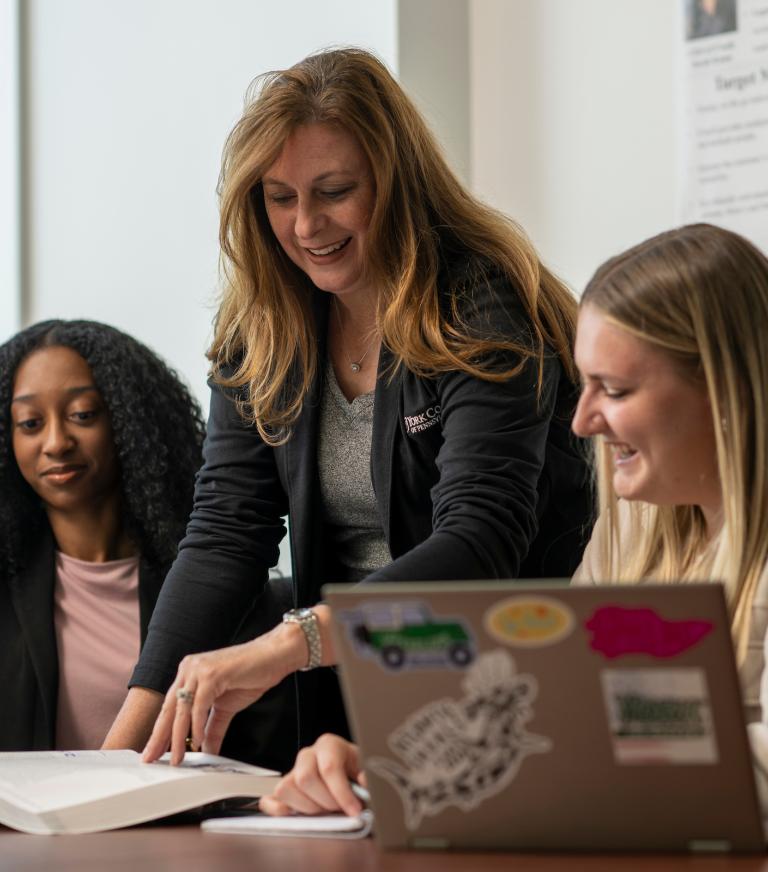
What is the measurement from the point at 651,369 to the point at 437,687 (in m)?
0.52

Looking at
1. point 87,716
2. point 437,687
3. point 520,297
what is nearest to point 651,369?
point 520,297

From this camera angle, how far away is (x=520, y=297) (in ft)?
5.61

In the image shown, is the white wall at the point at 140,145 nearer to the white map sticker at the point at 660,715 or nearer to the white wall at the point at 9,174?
the white wall at the point at 9,174

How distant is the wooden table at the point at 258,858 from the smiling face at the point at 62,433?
1168 millimetres

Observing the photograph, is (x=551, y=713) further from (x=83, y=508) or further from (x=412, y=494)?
(x=83, y=508)

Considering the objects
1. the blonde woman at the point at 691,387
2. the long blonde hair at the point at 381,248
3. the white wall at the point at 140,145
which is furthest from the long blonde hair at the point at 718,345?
the white wall at the point at 140,145

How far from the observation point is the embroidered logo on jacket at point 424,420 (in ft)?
5.60

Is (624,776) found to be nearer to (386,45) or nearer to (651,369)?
(651,369)

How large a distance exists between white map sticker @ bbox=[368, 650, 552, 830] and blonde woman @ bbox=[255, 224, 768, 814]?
1.34ft

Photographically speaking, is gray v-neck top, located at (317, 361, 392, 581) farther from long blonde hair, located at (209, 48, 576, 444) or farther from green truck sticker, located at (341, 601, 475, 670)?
green truck sticker, located at (341, 601, 475, 670)

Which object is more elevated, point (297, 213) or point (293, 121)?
point (293, 121)

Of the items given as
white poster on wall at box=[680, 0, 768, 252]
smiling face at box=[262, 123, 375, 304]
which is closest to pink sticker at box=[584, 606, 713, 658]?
smiling face at box=[262, 123, 375, 304]

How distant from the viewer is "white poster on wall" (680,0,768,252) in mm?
2432

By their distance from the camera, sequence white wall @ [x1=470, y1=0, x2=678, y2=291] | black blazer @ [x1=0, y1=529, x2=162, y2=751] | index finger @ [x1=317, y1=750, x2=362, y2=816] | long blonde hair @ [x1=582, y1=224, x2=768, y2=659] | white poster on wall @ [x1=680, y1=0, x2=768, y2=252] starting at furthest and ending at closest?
white wall @ [x1=470, y1=0, x2=678, y2=291], white poster on wall @ [x1=680, y1=0, x2=768, y2=252], black blazer @ [x1=0, y1=529, x2=162, y2=751], long blonde hair @ [x1=582, y1=224, x2=768, y2=659], index finger @ [x1=317, y1=750, x2=362, y2=816]
